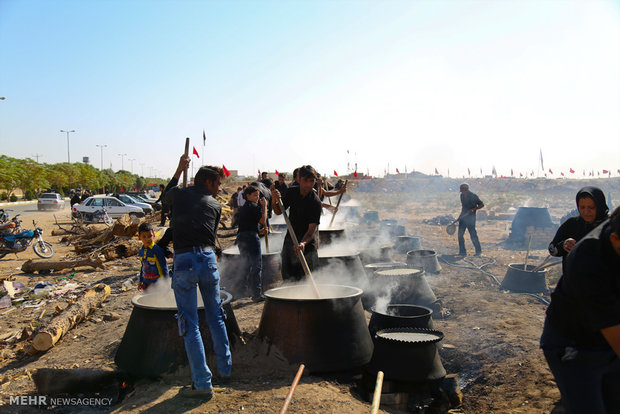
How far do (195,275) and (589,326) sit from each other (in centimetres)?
282

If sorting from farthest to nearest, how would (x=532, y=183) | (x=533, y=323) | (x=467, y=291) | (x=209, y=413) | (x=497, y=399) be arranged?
1. (x=532, y=183)
2. (x=467, y=291)
3. (x=533, y=323)
4. (x=497, y=399)
5. (x=209, y=413)

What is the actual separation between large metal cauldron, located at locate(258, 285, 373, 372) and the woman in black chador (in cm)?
204

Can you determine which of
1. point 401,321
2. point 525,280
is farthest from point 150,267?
point 525,280

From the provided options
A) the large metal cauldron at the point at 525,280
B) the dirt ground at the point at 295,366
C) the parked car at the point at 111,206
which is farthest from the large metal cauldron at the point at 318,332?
the parked car at the point at 111,206

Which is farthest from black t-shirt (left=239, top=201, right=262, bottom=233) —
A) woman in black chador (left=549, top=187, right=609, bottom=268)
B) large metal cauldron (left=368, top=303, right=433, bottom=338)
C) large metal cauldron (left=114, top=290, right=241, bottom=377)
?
woman in black chador (left=549, top=187, right=609, bottom=268)

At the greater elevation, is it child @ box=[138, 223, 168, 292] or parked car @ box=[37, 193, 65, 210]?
parked car @ box=[37, 193, 65, 210]

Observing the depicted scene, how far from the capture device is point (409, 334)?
15.5 ft

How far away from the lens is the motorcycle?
13.5 m

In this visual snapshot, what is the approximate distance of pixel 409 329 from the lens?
4711mm

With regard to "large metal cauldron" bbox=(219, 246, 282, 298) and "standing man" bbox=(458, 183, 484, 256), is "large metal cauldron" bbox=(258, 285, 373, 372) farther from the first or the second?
"standing man" bbox=(458, 183, 484, 256)

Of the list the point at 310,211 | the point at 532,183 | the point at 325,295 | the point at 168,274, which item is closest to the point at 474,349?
the point at 325,295

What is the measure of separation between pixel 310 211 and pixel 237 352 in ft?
5.93

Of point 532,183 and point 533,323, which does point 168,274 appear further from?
point 532,183

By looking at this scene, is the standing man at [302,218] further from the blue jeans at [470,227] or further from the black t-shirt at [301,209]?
the blue jeans at [470,227]
